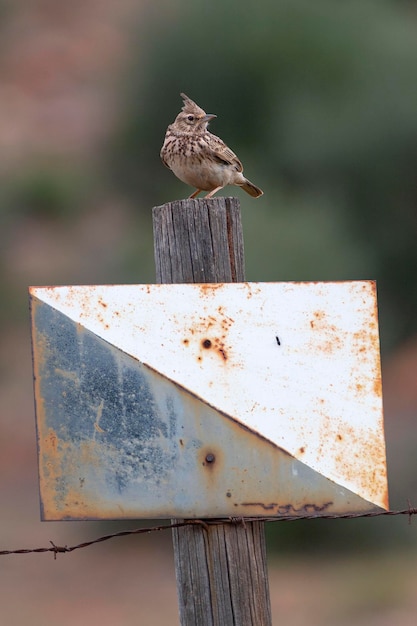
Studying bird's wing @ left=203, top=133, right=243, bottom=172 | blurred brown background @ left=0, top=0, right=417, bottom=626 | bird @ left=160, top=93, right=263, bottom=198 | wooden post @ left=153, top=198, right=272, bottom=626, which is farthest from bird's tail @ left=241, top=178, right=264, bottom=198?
blurred brown background @ left=0, top=0, right=417, bottom=626

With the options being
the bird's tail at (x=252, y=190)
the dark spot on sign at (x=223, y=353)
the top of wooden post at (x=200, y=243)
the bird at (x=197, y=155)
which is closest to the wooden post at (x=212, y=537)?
the top of wooden post at (x=200, y=243)

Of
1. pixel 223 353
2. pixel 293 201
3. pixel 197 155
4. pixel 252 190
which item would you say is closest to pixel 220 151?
pixel 197 155

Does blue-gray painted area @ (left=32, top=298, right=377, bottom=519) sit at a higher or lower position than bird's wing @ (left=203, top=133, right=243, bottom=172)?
lower

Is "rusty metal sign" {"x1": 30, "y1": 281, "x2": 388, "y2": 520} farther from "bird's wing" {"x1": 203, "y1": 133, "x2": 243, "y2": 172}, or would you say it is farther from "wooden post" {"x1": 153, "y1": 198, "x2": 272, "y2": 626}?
"bird's wing" {"x1": 203, "y1": 133, "x2": 243, "y2": 172}

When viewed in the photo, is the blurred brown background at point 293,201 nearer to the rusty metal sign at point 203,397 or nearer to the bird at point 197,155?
the bird at point 197,155

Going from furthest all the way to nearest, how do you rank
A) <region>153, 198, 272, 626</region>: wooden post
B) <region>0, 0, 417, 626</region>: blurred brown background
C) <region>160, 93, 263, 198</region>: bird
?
<region>0, 0, 417, 626</region>: blurred brown background, <region>160, 93, 263, 198</region>: bird, <region>153, 198, 272, 626</region>: wooden post

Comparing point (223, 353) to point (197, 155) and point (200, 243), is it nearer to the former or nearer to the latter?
point (200, 243)
